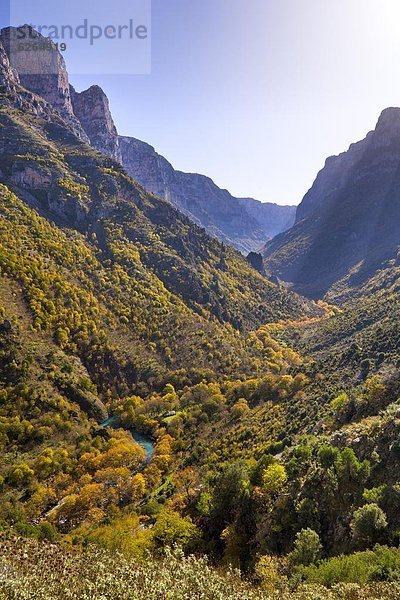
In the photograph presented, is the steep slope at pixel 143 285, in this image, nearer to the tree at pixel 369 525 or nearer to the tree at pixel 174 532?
the tree at pixel 174 532

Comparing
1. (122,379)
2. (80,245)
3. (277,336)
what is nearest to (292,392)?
(122,379)

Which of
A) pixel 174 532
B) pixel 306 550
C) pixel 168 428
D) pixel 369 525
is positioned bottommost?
pixel 168 428

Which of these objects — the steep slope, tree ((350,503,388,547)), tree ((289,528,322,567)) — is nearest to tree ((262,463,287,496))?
tree ((289,528,322,567))

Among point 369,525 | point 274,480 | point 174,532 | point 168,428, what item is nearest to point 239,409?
point 168,428

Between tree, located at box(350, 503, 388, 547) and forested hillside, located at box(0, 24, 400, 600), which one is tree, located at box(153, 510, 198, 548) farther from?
tree, located at box(350, 503, 388, 547)

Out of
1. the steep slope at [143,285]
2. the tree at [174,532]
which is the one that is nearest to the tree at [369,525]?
the tree at [174,532]

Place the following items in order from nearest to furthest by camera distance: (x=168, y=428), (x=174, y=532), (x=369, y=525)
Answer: (x=369, y=525) → (x=174, y=532) → (x=168, y=428)

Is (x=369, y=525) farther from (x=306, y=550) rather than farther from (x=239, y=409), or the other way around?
(x=239, y=409)
